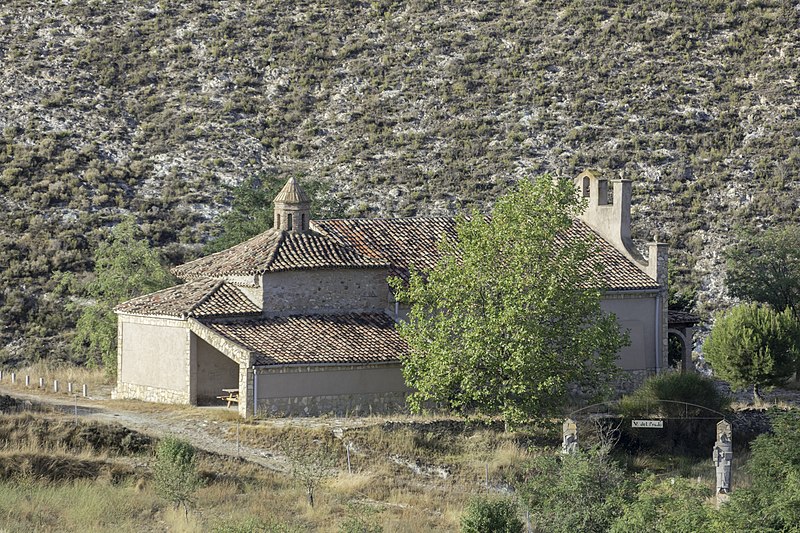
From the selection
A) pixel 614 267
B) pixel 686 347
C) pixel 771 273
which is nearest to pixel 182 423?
pixel 614 267

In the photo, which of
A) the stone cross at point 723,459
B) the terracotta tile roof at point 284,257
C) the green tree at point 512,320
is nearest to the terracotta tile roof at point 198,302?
the terracotta tile roof at point 284,257

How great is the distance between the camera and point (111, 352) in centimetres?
5447

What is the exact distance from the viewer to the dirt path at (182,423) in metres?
40.3

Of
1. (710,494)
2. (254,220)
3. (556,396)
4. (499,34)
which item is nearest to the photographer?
(710,494)

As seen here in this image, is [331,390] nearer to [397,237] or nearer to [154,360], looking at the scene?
[154,360]

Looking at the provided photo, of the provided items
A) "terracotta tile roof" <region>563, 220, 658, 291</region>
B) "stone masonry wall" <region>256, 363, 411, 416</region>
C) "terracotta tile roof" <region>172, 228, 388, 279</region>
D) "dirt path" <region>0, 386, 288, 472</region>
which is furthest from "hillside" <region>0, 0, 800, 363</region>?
"stone masonry wall" <region>256, 363, 411, 416</region>

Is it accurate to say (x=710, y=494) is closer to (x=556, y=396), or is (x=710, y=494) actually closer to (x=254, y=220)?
(x=556, y=396)

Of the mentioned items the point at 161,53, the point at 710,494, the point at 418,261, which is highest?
the point at 161,53

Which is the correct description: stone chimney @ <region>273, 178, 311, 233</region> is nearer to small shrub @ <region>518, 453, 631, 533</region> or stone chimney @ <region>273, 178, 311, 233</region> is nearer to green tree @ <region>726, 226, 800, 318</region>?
small shrub @ <region>518, 453, 631, 533</region>

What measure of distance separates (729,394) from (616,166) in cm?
2799

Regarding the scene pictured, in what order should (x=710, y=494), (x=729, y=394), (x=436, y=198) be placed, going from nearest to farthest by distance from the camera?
(x=710, y=494) → (x=729, y=394) → (x=436, y=198)

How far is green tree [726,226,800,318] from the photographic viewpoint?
194 feet

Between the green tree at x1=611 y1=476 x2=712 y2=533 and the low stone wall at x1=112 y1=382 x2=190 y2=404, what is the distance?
803 inches

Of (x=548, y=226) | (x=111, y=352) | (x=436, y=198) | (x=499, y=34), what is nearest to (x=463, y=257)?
(x=548, y=226)
